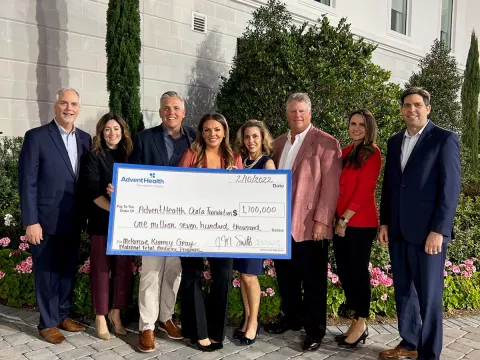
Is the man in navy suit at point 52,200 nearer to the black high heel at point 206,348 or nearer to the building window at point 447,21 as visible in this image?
the black high heel at point 206,348

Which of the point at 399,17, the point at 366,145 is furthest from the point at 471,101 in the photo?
the point at 366,145

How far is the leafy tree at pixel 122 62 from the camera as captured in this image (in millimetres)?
7723

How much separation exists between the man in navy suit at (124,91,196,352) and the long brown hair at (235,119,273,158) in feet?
1.54

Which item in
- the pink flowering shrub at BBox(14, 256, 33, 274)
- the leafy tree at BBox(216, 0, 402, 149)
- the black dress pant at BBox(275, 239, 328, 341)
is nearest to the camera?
the black dress pant at BBox(275, 239, 328, 341)

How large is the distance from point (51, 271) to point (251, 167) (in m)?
2.04

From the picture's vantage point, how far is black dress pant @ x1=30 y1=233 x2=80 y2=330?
4082mm

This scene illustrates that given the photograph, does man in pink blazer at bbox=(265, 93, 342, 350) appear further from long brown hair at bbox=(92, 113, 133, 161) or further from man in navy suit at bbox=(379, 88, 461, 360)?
long brown hair at bbox=(92, 113, 133, 161)

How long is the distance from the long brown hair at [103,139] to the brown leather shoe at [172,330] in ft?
5.22

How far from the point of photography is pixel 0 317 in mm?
4645

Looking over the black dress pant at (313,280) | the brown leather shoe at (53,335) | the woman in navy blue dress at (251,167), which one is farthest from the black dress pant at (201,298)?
the brown leather shoe at (53,335)

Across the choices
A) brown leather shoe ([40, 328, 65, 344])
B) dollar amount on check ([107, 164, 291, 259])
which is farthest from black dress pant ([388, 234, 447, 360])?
brown leather shoe ([40, 328, 65, 344])

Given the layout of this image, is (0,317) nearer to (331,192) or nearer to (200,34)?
(331,192)

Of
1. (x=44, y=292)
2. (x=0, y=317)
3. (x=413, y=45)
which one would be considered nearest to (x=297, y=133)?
(x=44, y=292)

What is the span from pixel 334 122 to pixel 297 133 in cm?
249
